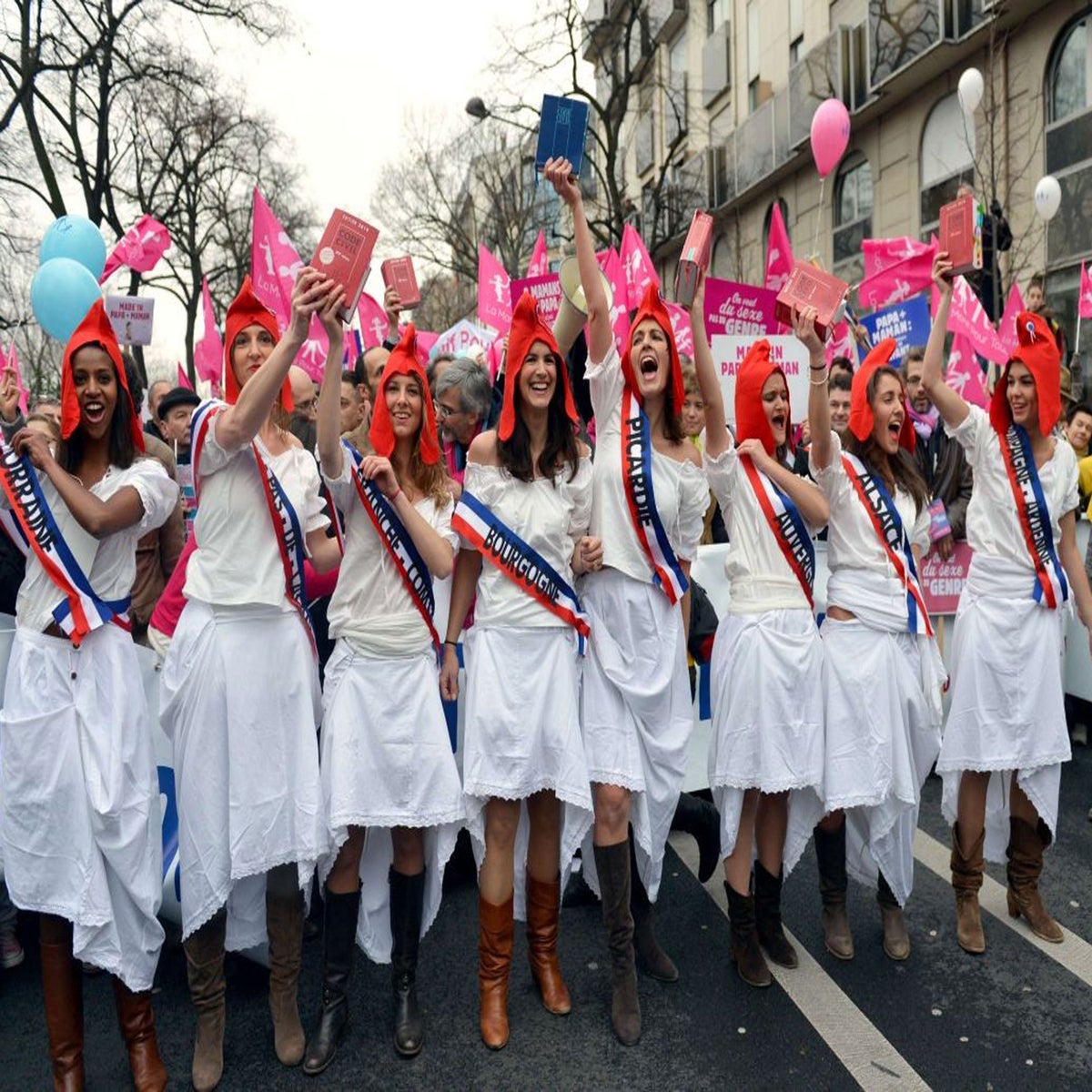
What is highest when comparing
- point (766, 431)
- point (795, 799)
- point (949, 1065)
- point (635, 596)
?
point (766, 431)

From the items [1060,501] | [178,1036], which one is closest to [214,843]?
[178,1036]

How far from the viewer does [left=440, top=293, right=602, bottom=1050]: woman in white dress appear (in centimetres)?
314

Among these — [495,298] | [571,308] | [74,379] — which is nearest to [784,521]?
[571,308]

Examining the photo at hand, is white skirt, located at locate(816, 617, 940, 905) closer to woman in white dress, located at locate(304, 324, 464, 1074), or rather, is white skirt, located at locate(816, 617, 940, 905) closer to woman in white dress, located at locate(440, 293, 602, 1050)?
woman in white dress, located at locate(440, 293, 602, 1050)

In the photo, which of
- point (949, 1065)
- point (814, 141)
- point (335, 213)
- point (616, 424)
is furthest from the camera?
point (814, 141)

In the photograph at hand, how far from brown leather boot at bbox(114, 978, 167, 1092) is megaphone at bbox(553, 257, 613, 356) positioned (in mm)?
2384

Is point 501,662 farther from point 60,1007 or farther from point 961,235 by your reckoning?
point 961,235

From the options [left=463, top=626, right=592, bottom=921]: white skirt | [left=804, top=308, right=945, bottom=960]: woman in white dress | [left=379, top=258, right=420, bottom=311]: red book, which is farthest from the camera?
[left=379, top=258, right=420, bottom=311]: red book

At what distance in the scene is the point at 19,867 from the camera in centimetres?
280

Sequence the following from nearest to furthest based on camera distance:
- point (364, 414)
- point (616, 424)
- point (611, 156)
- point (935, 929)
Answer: point (616, 424) < point (935, 929) < point (364, 414) < point (611, 156)

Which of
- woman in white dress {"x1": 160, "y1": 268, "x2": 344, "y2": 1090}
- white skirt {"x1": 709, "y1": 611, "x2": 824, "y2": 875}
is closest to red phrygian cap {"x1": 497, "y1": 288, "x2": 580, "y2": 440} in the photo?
woman in white dress {"x1": 160, "y1": 268, "x2": 344, "y2": 1090}

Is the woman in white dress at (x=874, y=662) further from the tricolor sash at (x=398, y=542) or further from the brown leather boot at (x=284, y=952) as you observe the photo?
the brown leather boot at (x=284, y=952)

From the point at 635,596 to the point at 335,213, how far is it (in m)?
1.48

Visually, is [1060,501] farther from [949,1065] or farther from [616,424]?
[949,1065]
